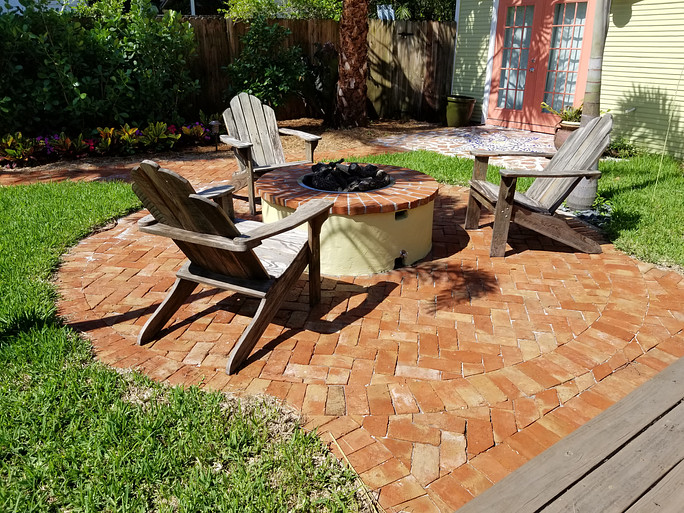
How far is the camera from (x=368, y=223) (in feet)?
11.5

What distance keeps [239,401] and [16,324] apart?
1.49 metres

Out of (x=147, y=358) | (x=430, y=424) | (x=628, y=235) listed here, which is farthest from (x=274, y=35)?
(x=430, y=424)

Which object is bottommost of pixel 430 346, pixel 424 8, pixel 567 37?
pixel 430 346

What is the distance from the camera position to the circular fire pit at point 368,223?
349 centimetres

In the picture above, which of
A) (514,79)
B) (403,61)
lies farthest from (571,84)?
(403,61)

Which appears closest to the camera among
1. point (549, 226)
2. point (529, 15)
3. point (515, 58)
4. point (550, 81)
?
point (549, 226)

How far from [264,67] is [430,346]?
7.67 metres

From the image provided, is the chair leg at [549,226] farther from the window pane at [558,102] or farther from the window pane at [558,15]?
the window pane at [558,15]

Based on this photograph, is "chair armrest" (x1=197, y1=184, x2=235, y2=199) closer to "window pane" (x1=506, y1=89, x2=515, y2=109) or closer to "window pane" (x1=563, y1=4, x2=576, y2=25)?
"window pane" (x1=563, y1=4, x2=576, y2=25)

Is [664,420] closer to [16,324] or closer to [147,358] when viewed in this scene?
[147,358]

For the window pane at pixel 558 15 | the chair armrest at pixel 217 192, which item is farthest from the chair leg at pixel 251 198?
the window pane at pixel 558 15

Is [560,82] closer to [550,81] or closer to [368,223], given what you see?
[550,81]

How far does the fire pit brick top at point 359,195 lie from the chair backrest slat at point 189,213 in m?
0.97

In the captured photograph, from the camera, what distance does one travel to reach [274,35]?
9133 mm
